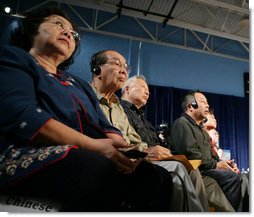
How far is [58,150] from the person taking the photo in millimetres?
555

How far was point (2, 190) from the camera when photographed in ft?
1.82

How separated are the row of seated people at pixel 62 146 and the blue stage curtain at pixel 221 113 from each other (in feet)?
2.73

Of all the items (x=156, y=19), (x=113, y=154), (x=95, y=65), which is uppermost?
(x=156, y=19)

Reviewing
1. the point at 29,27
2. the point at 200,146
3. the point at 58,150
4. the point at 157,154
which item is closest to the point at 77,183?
the point at 58,150

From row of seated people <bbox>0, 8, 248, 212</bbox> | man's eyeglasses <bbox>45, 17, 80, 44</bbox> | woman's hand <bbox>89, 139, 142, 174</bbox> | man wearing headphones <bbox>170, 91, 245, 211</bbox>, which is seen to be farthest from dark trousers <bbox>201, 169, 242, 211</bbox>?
man's eyeglasses <bbox>45, 17, 80, 44</bbox>

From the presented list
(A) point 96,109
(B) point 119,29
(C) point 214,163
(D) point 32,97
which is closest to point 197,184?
(A) point 96,109

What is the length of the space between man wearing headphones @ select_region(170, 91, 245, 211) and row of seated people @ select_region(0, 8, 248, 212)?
1.72 feet

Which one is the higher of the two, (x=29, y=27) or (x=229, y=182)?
(x=29, y=27)

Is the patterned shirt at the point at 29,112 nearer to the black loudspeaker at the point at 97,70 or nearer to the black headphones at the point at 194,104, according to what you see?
the black loudspeaker at the point at 97,70

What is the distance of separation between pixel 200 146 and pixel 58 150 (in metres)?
1.30

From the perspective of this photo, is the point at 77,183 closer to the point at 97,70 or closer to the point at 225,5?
the point at 97,70

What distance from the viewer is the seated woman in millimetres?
539

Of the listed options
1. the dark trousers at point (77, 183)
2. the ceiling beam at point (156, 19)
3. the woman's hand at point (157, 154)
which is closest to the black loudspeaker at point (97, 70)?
the ceiling beam at point (156, 19)

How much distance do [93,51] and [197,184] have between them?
82cm
